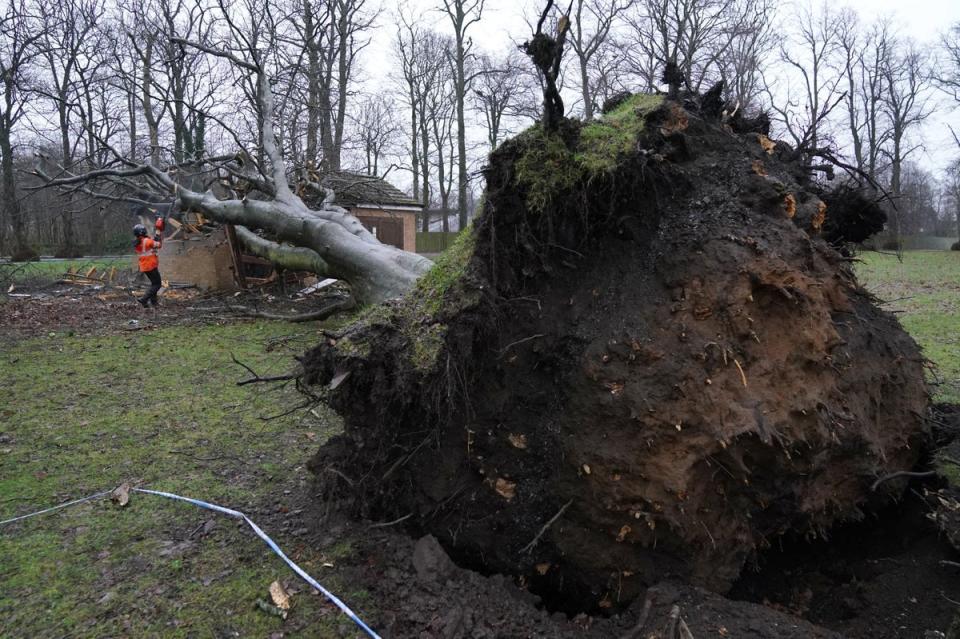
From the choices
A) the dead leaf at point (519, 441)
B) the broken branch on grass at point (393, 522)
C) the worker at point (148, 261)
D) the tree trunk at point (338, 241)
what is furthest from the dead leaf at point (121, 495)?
the worker at point (148, 261)

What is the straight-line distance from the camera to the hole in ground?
2.73 m

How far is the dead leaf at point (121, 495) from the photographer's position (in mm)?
3537

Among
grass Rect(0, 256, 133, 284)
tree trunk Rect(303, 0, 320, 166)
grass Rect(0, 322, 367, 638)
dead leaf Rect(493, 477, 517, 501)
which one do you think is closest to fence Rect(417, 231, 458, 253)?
tree trunk Rect(303, 0, 320, 166)

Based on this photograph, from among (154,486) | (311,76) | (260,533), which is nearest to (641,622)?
(260,533)

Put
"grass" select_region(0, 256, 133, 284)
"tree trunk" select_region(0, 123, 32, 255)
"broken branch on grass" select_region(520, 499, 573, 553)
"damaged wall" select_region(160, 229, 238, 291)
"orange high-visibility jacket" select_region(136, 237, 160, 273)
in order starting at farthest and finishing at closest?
"tree trunk" select_region(0, 123, 32, 255), "grass" select_region(0, 256, 133, 284), "damaged wall" select_region(160, 229, 238, 291), "orange high-visibility jacket" select_region(136, 237, 160, 273), "broken branch on grass" select_region(520, 499, 573, 553)

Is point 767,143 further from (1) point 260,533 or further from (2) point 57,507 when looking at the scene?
(2) point 57,507

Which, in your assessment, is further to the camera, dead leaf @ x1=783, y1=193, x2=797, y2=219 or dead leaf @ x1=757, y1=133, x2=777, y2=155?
dead leaf @ x1=757, y1=133, x2=777, y2=155

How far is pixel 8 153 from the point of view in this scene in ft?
71.7

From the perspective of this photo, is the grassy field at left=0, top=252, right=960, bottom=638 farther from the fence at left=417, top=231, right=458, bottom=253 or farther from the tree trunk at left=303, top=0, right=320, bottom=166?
the fence at left=417, top=231, right=458, bottom=253

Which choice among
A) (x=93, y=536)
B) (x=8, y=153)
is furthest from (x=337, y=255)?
(x=8, y=153)

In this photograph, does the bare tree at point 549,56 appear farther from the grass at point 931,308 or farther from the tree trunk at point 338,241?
the tree trunk at point 338,241

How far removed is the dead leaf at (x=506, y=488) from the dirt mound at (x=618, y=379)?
0.03ft

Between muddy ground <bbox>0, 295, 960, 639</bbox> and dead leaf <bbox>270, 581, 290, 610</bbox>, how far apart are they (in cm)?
14

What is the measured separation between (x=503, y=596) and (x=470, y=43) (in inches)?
1131
